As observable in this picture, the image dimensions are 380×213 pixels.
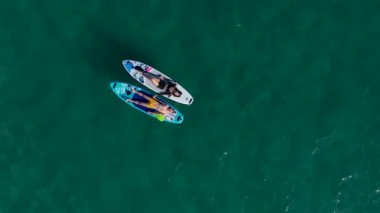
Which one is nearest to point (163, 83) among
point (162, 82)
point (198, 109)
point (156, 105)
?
point (162, 82)

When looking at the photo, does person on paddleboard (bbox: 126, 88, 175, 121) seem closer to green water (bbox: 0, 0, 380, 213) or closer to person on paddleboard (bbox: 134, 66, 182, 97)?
green water (bbox: 0, 0, 380, 213)

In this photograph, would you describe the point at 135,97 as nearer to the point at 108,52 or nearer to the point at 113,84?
the point at 113,84

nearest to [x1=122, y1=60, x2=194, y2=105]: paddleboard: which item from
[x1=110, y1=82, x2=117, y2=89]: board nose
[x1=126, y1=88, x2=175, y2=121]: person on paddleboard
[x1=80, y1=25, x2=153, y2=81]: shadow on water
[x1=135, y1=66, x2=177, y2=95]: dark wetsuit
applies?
[x1=135, y1=66, x2=177, y2=95]: dark wetsuit

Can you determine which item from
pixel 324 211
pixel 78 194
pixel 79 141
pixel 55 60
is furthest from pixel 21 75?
pixel 324 211

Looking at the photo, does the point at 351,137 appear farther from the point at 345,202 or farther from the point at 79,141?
the point at 79,141

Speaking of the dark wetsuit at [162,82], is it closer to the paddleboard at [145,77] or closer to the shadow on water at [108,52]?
the paddleboard at [145,77]
